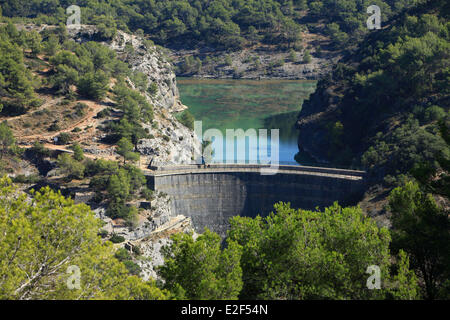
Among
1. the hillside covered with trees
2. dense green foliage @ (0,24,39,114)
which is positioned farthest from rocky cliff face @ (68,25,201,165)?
dense green foliage @ (0,24,39,114)

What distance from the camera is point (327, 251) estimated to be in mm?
30078

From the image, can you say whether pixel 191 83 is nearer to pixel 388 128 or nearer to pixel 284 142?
pixel 284 142

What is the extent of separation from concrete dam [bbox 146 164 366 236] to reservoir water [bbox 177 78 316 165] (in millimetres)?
14453

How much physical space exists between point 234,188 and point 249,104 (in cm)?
6429

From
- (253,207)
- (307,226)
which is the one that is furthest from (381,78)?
(307,226)

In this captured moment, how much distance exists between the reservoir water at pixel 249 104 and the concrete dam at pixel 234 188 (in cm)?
1445

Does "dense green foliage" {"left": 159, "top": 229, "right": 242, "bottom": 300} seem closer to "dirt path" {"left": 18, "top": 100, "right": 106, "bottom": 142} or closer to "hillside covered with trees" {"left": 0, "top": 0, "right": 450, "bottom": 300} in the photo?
"hillside covered with trees" {"left": 0, "top": 0, "right": 450, "bottom": 300}

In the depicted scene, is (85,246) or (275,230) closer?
(85,246)

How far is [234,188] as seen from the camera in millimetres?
65125

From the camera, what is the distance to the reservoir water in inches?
4070

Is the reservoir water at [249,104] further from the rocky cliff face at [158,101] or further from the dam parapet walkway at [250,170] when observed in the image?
the dam parapet walkway at [250,170]

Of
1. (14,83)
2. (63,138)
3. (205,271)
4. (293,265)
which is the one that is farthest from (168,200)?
(205,271)

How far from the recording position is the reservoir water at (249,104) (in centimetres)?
10338
